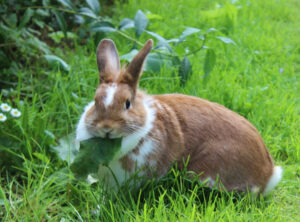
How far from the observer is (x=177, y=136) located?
9.36 feet

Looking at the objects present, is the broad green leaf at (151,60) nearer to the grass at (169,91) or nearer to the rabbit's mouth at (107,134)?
the grass at (169,91)

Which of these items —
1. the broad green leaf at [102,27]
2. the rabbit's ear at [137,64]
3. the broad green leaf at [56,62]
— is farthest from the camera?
the broad green leaf at [56,62]

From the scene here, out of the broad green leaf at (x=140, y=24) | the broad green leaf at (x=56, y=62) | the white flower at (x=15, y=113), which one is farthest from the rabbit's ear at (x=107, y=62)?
the broad green leaf at (x=56, y=62)

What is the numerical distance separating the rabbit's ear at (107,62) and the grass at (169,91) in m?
0.76

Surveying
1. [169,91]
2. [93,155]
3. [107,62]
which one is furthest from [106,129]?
[169,91]

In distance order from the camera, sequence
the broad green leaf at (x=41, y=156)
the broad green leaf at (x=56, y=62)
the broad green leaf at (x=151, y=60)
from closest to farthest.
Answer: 1. the broad green leaf at (x=41, y=156)
2. the broad green leaf at (x=151, y=60)
3. the broad green leaf at (x=56, y=62)

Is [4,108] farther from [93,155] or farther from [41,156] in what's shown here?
[93,155]

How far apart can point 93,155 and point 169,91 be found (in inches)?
61.0

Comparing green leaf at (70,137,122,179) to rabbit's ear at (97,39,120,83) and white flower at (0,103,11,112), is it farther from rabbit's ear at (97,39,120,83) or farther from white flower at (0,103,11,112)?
white flower at (0,103,11,112)

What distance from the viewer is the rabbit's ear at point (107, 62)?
2721 millimetres

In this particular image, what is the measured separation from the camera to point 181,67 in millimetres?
3600

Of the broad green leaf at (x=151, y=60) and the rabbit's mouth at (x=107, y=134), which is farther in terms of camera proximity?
the broad green leaf at (x=151, y=60)

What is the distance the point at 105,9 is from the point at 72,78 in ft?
7.28

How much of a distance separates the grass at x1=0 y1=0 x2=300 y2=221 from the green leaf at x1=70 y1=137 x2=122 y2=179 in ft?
0.76
